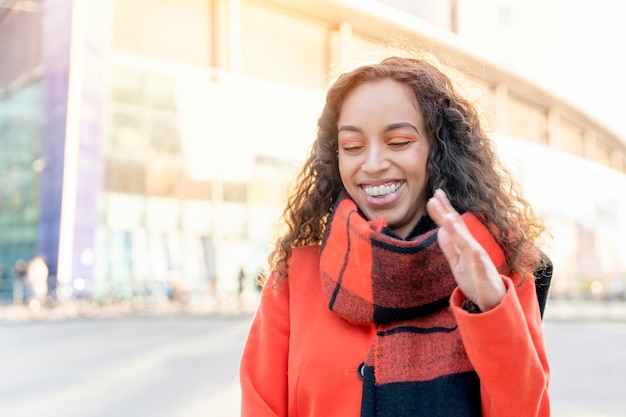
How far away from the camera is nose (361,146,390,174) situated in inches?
69.2

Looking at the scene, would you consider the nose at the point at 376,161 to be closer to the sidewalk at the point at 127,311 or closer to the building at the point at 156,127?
the sidewalk at the point at 127,311

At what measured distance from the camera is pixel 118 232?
28.4m

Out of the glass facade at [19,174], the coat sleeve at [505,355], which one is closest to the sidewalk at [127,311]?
the glass facade at [19,174]

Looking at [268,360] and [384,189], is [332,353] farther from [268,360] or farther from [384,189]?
[384,189]

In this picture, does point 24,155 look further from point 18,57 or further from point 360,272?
point 360,272

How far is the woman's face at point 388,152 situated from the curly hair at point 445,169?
31 millimetres

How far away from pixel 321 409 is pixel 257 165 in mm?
30571

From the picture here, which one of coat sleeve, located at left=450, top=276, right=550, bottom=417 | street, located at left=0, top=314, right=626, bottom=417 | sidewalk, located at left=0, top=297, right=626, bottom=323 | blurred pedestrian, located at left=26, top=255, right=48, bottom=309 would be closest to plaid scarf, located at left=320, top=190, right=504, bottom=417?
coat sleeve, located at left=450, top=276, right=550, bottom=417

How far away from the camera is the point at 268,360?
6.06 feet

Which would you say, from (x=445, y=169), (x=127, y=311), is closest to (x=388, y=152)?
(x=445, y=169)

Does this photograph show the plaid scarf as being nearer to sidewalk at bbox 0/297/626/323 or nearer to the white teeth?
the white teeth

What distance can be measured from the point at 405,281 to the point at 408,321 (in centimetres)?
11

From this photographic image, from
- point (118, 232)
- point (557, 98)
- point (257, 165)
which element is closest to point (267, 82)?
point (257, 165)

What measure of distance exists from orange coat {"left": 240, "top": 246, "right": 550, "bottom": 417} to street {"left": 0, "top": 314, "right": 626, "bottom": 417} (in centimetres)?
435
